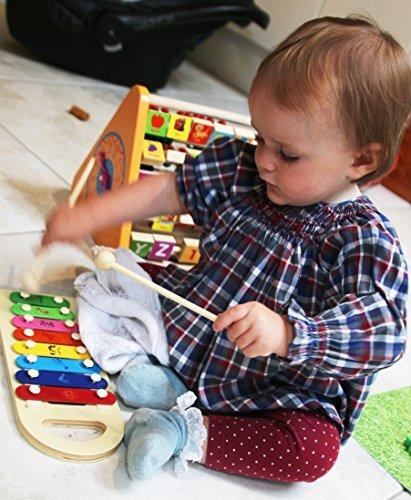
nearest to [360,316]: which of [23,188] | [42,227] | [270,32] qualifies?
[42,227]

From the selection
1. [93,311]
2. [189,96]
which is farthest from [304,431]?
[189,96]

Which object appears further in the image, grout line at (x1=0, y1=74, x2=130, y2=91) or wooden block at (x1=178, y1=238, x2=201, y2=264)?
grout line at (x1=0, y1=74, x2=130, y2=91)

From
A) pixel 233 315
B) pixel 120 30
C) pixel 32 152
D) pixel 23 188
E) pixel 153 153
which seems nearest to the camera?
pixel 233 315

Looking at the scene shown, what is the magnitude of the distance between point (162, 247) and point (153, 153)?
15 centimetres

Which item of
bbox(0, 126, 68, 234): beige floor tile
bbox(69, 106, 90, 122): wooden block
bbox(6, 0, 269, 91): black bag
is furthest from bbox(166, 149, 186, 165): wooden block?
bbox(6, 0, 269, 91): black bag

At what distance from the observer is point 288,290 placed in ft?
2.40

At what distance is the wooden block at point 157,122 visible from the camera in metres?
1.00

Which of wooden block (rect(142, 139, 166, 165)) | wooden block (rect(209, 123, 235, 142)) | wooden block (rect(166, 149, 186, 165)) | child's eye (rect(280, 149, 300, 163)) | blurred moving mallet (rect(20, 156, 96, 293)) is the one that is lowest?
blurred moving mallet (rect(20, 156, 96, 293))

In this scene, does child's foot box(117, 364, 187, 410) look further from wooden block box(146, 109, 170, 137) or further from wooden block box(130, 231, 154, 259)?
wooden block box(146, 109, 170, 137)

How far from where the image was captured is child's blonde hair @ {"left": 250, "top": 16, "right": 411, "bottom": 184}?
25.1 inches

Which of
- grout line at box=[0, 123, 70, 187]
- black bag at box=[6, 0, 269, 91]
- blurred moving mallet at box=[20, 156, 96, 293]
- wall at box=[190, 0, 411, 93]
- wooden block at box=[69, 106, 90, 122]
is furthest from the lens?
wall at box=[190, 0, 411, 93]

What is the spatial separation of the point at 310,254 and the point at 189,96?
4.52 feet

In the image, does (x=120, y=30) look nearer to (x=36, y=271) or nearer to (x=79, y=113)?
(x=79, y=113)

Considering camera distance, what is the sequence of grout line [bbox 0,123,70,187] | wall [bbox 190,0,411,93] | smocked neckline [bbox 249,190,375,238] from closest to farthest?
1. smocked neckline [bbox 249,190,375,238]
2. grout line [bbox 0,123,70,187]
3. wall [bbox 190,0,411,93]
